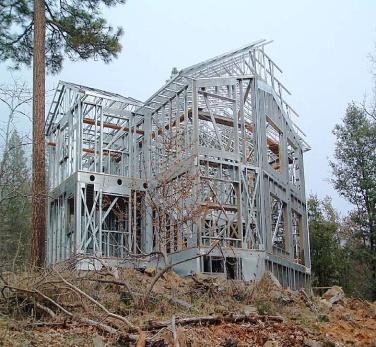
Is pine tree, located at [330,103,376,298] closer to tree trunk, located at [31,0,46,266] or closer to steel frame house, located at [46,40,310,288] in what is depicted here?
steel frame house, located at [46,40,310,288]

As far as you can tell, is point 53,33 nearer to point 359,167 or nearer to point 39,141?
point 39,141

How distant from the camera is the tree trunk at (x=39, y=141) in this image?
46.9 ft

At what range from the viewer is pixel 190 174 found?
15797mm

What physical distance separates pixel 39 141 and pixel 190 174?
14.1 ft

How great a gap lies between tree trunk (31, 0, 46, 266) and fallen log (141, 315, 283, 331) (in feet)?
22.3

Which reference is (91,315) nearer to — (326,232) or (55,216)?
(55,216)

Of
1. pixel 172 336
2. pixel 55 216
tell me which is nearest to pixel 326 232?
pixel 55 216

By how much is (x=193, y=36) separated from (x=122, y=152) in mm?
18118

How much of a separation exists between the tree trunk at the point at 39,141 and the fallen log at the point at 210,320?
22.3 feet

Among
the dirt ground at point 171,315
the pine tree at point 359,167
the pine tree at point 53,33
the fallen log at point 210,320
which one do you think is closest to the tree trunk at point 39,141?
the pine tree at point 53,33

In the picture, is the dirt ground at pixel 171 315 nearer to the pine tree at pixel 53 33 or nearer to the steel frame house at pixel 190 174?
the steel frame house at pixel 190 174

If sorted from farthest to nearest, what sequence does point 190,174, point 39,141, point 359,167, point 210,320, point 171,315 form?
point 359,167
point 190,174
point 39,141
point 171,315
point 210,320

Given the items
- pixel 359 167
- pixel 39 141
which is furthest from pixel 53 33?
pixel 359 167

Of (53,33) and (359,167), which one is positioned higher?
(53,33)
